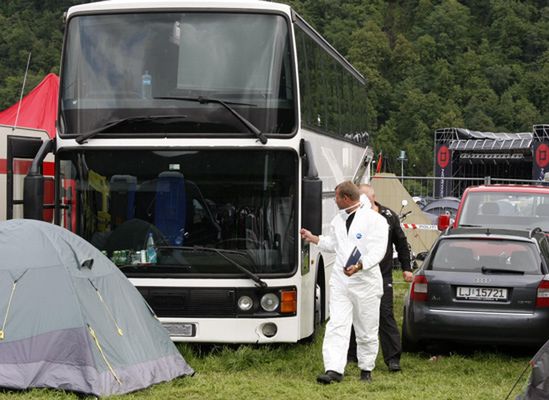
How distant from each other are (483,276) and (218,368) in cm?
292

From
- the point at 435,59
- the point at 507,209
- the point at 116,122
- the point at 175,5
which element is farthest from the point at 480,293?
the point at 435,59

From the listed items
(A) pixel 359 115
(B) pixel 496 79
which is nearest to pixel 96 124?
(A) pixel 359 115

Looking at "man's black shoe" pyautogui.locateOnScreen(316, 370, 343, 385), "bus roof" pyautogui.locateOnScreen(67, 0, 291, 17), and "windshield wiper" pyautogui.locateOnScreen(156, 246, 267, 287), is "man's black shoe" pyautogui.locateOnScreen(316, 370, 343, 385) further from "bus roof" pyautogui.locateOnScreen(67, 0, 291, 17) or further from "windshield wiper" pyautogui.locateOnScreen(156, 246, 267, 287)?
"bus roof" pyautogui.locateOnScreen(67, 0, 291, 17)

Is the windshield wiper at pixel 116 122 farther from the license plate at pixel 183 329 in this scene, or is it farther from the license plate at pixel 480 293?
the license plate at pixel 480 293

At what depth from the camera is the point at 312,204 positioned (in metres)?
9.50

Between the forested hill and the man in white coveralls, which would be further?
the forested hill

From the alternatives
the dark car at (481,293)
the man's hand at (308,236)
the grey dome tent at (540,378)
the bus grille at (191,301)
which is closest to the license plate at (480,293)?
the dark car at (481,293)

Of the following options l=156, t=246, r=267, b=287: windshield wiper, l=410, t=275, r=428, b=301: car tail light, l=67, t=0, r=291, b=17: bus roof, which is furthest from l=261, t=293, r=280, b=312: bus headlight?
l=67, t=0, r=291, b=17: bus roof

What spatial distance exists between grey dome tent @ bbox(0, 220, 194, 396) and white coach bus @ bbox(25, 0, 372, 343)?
0.80m

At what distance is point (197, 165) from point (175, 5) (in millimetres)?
1630

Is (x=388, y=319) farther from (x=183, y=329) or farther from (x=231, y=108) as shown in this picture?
(x=231, y=108)

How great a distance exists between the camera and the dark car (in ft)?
33.9

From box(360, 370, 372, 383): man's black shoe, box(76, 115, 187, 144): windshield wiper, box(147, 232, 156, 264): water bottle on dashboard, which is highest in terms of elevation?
box(76, 115, 187, 144): windshield wiper

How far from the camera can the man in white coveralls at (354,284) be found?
895cm
